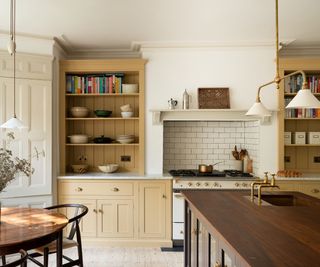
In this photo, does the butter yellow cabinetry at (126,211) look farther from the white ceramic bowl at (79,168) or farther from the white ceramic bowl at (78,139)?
the white ceramic bowl at (78,139)

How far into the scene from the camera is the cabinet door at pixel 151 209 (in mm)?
3902

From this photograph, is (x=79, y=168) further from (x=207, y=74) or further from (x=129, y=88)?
(x=207, y=74)

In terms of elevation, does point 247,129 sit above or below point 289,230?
above

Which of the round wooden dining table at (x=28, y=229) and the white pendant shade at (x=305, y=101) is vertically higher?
the white pendant shade at (x=305, y=101)

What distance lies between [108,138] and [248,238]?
311 cm

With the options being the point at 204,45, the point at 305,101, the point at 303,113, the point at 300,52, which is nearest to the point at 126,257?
the point at 305,101

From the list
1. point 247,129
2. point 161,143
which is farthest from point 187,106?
point 247,129

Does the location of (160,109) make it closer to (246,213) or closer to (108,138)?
(108,138)

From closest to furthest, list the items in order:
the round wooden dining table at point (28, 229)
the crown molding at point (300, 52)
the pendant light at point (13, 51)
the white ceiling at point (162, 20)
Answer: the round wooden dining table at point (28, 229) < the pendant light at point (13, 51) < the white ceiling at point (162, 20) < the crown molding at point (300, 52)

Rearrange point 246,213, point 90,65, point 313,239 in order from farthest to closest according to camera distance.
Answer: point 90,65 < point 246,213 < point 313,239

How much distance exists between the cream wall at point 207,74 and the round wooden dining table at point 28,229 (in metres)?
1.88

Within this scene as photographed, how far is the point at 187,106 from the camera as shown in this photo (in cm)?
409

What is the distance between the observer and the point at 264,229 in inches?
65.1

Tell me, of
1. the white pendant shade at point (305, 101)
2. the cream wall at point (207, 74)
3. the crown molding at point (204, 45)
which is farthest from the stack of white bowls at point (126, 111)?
the white pendant shade at point (305, 101)
